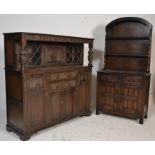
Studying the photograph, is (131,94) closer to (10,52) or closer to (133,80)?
(133,80)

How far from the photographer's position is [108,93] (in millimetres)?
3682

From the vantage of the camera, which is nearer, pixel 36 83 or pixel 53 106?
pixel 36 83

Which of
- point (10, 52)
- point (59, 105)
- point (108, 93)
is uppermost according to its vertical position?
point (10, 52)

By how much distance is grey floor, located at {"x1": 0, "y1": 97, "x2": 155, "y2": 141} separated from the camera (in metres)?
2.82

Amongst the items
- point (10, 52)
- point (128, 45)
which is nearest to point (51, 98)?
point (10, 52)

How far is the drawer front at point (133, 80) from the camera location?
337 centimetres

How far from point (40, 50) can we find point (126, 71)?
5.29 ft

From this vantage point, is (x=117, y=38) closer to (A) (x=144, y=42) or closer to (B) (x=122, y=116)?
(A) (x=144, y=42)

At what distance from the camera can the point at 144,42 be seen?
3605 mm

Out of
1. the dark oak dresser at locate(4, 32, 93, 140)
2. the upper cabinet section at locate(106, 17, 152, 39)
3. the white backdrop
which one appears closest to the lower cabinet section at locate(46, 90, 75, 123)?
the dark oak dresser at locate(4, 32, 93, 140)

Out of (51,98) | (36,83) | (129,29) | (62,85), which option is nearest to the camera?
(36,83)

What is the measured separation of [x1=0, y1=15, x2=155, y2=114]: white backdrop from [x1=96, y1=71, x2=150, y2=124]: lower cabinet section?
2.08 ft
